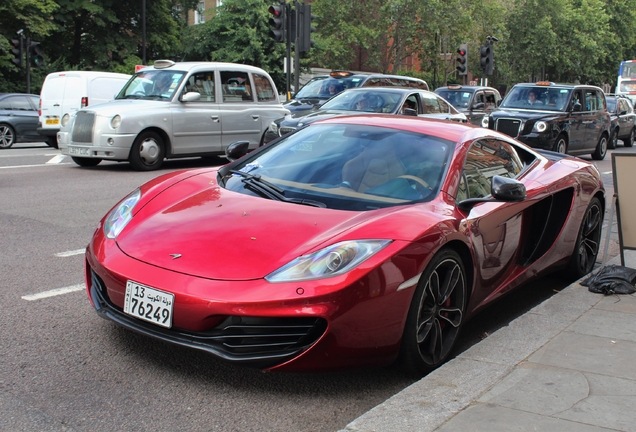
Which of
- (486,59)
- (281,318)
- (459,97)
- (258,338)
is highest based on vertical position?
Result: (486,59)

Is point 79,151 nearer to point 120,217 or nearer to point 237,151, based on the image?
point 237,151

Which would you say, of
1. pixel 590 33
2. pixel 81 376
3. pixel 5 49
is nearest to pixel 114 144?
pixel 81 376

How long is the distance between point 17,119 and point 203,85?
800cm

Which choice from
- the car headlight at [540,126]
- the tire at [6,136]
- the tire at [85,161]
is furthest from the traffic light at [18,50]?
the car headlight at [540,126]

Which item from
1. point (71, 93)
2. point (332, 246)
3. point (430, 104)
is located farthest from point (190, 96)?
point (332, 246)

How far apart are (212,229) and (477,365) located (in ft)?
4.85

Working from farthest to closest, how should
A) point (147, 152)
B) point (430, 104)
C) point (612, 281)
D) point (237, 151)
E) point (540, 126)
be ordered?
point (540, 126), point (430, 104), point (147, 152), point (237, 151), point (612, 281)

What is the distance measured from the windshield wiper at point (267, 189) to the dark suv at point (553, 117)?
13693mm

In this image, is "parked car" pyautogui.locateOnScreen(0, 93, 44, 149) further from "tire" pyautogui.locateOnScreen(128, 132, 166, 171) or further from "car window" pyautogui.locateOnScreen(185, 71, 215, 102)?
"tire" pyautogui.locateOnScreen(128, 132, 166, 171)

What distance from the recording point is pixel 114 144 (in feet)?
40.6

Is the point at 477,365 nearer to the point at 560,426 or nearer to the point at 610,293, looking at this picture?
the point at 560,426

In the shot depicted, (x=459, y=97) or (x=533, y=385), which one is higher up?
(x=459, y=97)

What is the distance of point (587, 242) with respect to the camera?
6.23 metres

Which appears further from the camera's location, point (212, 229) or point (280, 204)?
point (280, 204)
